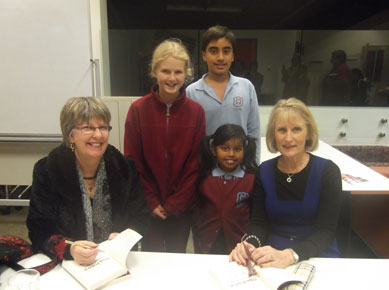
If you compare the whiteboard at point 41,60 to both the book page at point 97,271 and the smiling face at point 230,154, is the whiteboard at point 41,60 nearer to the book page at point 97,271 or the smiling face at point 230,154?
the smiling face at point 230,154

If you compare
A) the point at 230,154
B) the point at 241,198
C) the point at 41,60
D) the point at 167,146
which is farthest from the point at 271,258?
the point at 41,60

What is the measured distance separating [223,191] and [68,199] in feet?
2.44

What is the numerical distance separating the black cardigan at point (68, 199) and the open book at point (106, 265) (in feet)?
0.35

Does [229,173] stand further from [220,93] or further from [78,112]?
[78,112]

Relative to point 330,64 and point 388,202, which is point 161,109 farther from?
point 330,64

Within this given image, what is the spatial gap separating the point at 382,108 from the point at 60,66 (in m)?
3.21

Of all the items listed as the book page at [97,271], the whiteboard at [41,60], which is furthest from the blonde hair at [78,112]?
the whiteboard at [41,60]

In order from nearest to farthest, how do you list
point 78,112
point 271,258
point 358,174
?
point 271,258
point 78,112
point 358,174

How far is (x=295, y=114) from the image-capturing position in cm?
132

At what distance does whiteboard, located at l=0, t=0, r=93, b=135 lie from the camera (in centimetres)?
273

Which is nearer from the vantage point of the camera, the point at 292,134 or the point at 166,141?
the point at 292,134

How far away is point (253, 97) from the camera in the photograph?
2.00 m

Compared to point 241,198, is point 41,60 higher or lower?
higher

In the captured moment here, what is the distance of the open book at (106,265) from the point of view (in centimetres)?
99
